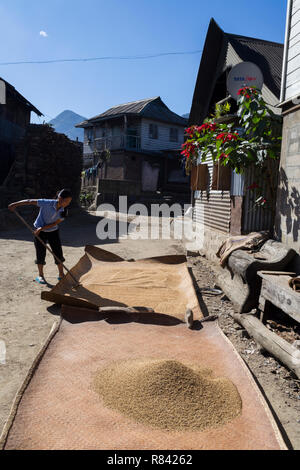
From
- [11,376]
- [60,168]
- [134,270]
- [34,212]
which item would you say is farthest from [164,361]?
[60,168]

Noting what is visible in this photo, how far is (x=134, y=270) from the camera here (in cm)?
647

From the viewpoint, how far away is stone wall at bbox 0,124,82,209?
47.5 ft

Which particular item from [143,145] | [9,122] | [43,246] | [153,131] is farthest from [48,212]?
[153,131]

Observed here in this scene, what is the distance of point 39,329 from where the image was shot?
3.98m

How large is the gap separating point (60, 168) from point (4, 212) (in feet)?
12.8

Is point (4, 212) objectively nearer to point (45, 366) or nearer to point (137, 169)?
point (45, 366)

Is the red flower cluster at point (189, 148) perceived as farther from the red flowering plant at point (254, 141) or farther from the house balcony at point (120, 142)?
the house balcony at point (120, 142)

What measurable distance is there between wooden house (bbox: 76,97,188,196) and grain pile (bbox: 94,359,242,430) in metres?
21.7

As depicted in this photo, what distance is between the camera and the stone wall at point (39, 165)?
14484mm

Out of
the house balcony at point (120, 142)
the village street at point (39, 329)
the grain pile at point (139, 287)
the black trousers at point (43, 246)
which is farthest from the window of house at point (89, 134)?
the black trousers at point (43, 246)

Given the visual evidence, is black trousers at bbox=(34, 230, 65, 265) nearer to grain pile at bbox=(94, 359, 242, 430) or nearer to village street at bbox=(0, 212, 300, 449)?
village street at bbox=(0, 212, 300, 449)

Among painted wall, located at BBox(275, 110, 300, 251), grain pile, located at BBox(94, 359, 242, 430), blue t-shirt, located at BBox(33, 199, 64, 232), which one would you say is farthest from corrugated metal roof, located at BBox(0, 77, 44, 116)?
grain pile, located at BBox(94, 359, 242, 430)

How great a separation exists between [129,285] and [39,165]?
10.9 m
